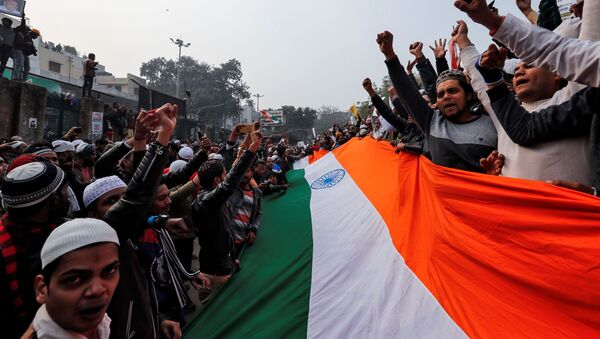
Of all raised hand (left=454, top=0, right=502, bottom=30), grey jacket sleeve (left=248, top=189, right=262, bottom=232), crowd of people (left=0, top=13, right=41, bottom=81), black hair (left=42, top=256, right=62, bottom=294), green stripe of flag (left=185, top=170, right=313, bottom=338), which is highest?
crowd of people (left=0, top=13, right=41, bottom=81)

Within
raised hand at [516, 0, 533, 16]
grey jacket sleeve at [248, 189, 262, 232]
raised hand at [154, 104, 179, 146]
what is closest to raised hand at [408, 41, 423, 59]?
raised hand at [516, 0, 533, 16]

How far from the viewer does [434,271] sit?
6.49 ft

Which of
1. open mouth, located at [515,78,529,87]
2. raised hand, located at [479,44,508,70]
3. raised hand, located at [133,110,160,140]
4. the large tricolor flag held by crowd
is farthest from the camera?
raised hand, located at [133,110,160,140]

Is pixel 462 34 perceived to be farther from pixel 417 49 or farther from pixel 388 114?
pixel 388 114

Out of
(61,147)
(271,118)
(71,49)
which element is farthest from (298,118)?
(61,147)

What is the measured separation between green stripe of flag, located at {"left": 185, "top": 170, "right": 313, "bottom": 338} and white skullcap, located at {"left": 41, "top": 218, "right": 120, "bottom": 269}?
4.49 feet

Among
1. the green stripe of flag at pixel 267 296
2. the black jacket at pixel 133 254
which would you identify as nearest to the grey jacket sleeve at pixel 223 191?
the green stripe of flag at pixel 267 296

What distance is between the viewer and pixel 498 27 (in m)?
1.58

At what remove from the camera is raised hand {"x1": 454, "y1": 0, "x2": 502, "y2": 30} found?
1.57 meters

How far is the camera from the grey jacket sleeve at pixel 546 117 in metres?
1.58

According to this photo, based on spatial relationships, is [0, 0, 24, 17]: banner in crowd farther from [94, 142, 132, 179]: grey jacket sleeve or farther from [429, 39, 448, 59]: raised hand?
[429, 39, 448, 59]: raised hand

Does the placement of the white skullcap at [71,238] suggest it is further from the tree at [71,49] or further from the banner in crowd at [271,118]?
the tree at [71,49]

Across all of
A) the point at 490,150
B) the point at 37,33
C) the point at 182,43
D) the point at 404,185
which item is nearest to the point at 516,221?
the point at 490,150

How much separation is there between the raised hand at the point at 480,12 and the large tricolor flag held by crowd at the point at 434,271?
2.34 ft
